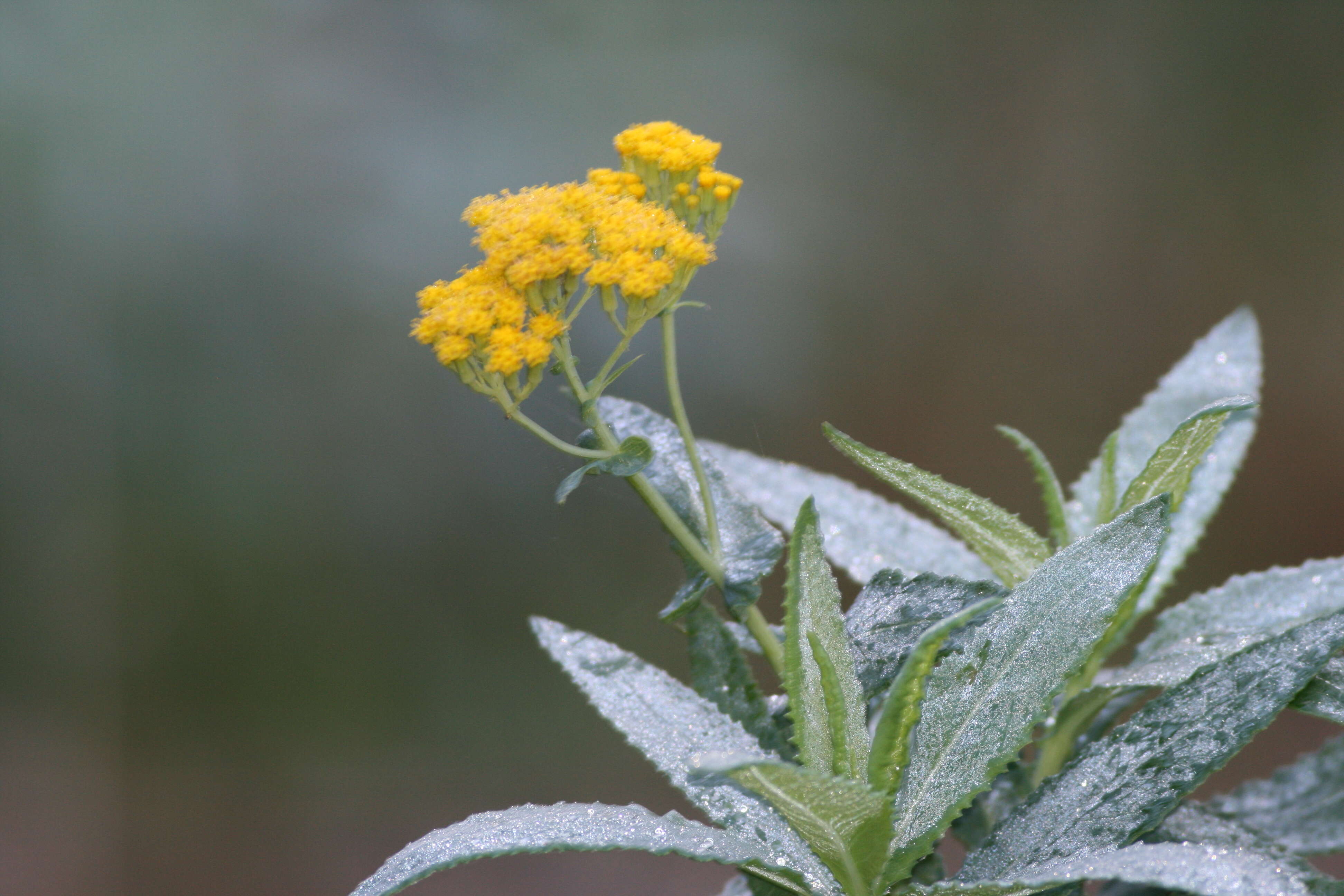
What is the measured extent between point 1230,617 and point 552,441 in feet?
1.12

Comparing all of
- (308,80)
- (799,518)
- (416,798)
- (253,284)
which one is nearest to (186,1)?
(308,80)

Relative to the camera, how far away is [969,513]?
41cm

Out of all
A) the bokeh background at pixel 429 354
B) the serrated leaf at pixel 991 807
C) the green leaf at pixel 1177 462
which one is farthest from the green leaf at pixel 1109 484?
the bokeh background at pixel 429 354

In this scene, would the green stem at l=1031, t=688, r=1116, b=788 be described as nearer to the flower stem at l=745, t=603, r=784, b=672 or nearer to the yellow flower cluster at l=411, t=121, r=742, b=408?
the flower stem at l=745, t=603, r=784, b=672

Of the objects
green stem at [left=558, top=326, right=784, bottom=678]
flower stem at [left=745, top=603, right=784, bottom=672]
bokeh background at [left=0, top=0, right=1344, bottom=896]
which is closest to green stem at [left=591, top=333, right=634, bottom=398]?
green stem at [left=558, top=326, right=784, bottom=678]

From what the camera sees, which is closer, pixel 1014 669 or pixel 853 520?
pixel 1014 669

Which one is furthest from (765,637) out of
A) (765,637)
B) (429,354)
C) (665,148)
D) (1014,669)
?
(429,354)

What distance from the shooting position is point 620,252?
0.35m

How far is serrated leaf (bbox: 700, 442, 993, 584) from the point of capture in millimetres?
506

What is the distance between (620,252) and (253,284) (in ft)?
3.24

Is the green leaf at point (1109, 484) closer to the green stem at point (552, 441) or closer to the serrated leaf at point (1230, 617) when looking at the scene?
the serrated leaf at point (1230, 617)

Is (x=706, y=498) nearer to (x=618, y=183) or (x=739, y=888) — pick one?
(x=618, y=183)

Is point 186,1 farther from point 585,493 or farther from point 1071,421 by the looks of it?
point 1071,421

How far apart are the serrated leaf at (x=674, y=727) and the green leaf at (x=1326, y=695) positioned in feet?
0.62
